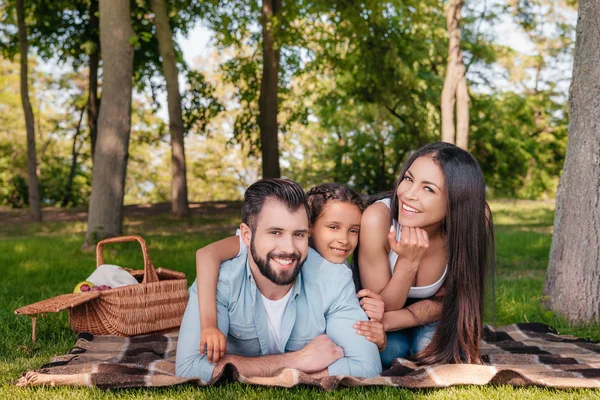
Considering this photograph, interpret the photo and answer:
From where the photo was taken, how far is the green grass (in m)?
3.56

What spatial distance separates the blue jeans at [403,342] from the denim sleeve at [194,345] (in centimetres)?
112

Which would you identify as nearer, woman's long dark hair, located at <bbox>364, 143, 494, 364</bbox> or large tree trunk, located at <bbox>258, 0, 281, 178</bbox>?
woman's long dark hair, located at <bbox>364, 143, 494, 364</bbox>

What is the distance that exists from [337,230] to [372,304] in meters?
0.49

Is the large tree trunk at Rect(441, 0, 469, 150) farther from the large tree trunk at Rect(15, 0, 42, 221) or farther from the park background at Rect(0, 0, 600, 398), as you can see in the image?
the large tree trunk at Rect(15, 0, 42, 221)

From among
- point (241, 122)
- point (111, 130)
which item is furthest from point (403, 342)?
point (241, 122)

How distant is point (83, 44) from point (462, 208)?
12734mm

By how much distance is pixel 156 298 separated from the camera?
5113 mm

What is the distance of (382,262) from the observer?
4.14 metres

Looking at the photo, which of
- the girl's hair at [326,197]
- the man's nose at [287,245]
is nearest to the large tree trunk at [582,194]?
the girl's hair at [326,197]

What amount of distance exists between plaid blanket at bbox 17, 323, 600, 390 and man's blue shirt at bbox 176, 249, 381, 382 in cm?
13

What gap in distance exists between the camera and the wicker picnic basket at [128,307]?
4.82 metres

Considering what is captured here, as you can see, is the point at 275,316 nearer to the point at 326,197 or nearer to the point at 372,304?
the point at 372,304

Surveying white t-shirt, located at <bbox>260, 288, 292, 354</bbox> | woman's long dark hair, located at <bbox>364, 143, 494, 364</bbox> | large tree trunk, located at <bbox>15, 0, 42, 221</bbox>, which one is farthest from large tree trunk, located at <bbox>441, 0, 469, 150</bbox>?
white t-shirt, located at <bbox>260, 288, 292, 354</bbox>

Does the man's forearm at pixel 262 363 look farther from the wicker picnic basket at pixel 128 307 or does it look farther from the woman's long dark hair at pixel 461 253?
the wicker picnic basket at pixel 128 307
